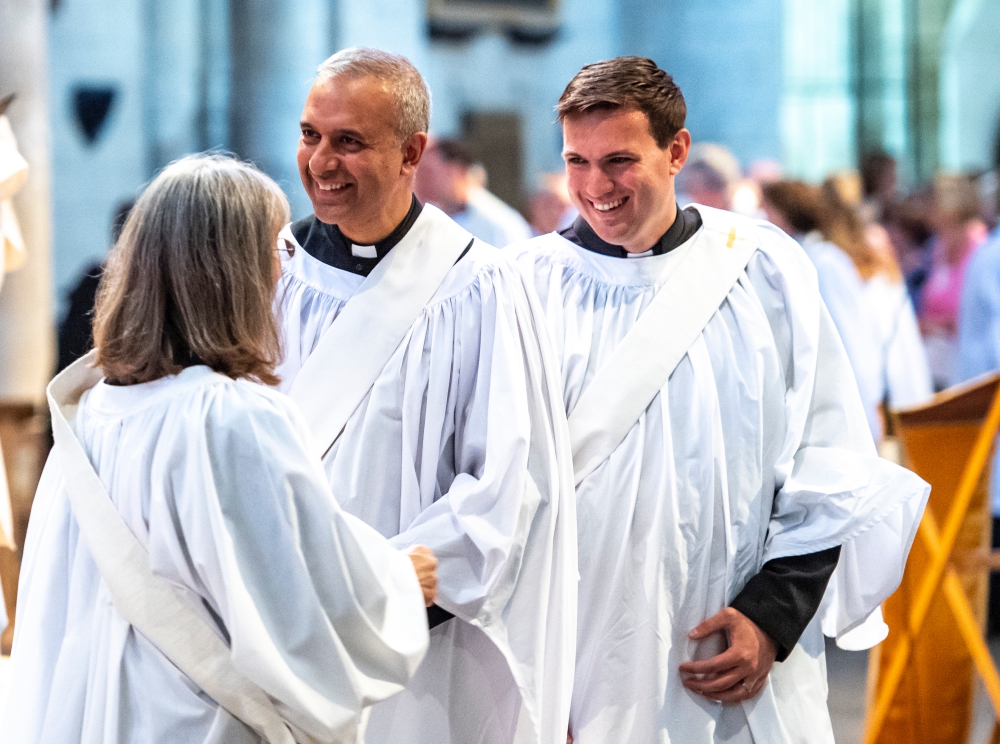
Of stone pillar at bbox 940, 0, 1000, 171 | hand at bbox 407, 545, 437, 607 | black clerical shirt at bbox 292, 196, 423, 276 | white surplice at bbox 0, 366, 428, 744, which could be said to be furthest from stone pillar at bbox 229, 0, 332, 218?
white surplice at bbox 0, 366, 428, 744

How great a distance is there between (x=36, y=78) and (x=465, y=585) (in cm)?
409

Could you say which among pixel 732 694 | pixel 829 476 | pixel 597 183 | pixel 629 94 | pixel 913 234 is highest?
pixel 629 94

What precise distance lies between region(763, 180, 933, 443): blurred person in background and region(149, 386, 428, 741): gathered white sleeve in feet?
15.0

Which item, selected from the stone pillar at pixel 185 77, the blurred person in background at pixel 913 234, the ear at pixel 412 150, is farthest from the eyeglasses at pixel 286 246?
the blurred person in background at pixel 913 234

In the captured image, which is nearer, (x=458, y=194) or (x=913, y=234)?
(x=458, y=194)

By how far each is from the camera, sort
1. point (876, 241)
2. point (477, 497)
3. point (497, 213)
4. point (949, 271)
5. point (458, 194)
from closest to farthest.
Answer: point (477, 497), point (876, 241), point (458, 194), point (497, 213), point (949, 271)

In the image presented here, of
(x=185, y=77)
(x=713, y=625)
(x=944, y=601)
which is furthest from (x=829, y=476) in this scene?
(x=185, y=77)

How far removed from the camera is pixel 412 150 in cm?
263

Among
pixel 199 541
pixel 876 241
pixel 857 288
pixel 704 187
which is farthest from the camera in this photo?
pixel 704 187

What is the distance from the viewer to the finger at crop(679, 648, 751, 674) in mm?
2502

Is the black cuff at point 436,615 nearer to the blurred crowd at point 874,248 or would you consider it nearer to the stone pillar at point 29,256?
the blurred crowd at point 874,248

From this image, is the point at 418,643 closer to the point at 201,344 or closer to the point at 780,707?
the point at 201,344

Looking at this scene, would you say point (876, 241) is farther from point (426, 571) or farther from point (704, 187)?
point (426, 571)

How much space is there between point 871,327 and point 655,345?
423cm
